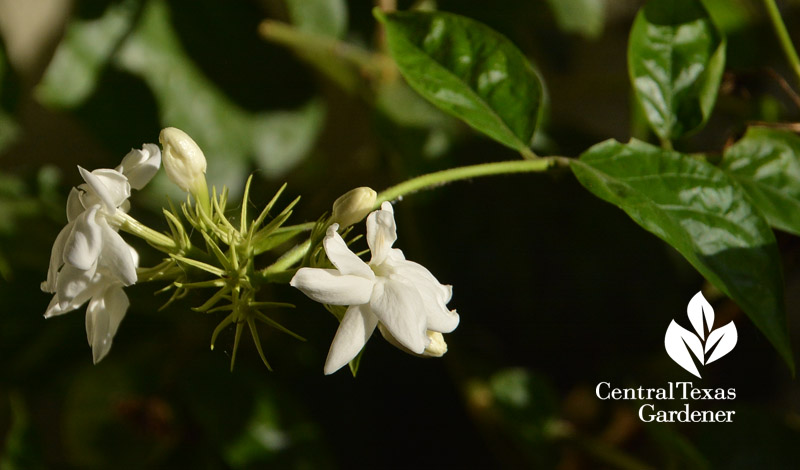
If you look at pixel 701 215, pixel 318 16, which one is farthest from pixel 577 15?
pixel 701 215

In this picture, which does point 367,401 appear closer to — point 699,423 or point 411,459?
point 411,459

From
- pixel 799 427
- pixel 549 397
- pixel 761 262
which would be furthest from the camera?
pixel 549 397

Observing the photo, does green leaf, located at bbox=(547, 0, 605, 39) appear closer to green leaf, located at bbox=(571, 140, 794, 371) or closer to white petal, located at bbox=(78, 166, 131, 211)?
green leaf, located at bbox=(571, 140, 794, 371)

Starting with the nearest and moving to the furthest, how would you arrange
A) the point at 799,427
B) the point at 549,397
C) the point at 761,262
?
the point at 761,262, the point at 799,427, the point at 549,397

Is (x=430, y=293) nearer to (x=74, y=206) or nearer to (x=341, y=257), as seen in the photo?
(x=341, y=257)

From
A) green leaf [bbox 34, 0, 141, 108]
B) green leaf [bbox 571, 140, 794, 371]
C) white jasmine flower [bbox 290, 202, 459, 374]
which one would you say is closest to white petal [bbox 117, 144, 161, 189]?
white jasmine flower [bbox 290, 202, 459, 374]

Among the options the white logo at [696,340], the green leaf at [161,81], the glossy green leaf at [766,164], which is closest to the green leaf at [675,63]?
the glossy green leaf at [766,164]

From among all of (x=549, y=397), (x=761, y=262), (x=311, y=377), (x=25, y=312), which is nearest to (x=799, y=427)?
(x=549, y=397)
